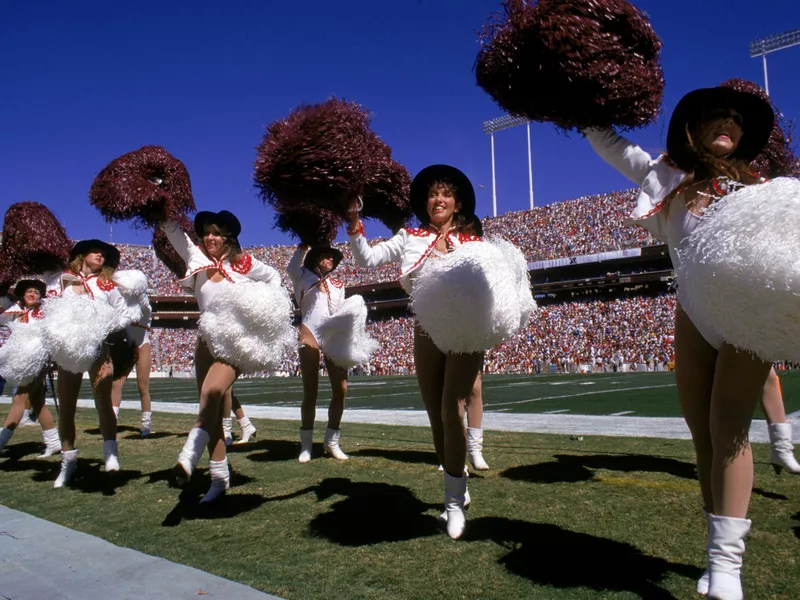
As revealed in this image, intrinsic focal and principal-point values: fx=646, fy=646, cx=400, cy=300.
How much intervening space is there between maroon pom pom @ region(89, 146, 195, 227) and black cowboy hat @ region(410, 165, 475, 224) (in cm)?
151

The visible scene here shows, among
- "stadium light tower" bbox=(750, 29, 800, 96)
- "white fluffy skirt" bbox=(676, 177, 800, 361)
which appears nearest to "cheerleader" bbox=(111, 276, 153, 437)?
"white fluffy skirt" bbox=(676, 177, 800, 361)

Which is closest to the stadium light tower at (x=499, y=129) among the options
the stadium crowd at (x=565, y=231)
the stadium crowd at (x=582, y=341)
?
the stadium crowd at (x=565, y=231)

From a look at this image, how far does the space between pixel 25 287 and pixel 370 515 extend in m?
4.60

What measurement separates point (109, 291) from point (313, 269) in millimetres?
1514

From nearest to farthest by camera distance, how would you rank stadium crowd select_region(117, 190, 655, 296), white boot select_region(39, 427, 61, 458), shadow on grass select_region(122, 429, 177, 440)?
white boot select_region(39, 427, 61, 458)
shadow on grass select_region(122, 429, 177, 440)
stadium crowd select_region(117, 190, 655, 296)

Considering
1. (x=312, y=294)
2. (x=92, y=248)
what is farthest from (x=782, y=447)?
(x=92, y=248)

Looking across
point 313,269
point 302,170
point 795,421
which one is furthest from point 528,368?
point 302,170

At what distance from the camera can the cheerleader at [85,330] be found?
4273mm

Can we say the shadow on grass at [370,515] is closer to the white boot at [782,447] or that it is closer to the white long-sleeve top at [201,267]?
the white long-sleeve top at [201,267]

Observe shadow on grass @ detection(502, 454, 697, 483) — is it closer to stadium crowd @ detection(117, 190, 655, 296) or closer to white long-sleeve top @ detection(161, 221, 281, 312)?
white long-sleeve top @ detection(161, 221, 281, 312)

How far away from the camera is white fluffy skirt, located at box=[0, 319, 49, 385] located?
5395mm

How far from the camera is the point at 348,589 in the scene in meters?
2.24

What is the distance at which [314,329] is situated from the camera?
5.02 meters

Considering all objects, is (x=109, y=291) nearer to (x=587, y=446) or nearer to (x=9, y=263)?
(x=9, y=263)
